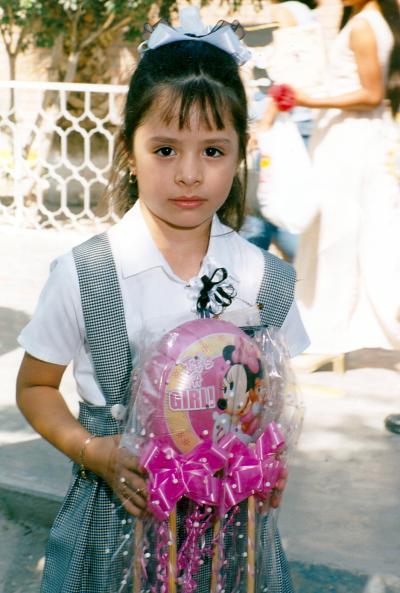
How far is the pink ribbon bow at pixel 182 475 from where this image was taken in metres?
1.52

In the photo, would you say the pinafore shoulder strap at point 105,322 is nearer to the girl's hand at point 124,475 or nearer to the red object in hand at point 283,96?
the girl's hand at point 124,475

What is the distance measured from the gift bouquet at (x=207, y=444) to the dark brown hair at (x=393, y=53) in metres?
2.99

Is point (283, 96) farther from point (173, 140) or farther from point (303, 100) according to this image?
point (173, 140)

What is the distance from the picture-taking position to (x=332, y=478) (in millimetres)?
3420

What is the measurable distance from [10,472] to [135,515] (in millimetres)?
1910

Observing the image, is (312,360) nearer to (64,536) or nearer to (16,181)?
(64,536)

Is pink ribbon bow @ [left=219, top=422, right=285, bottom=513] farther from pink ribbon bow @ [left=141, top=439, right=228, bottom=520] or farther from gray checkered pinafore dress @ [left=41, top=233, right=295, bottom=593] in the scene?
gray checkered pinafore dress @ [left=41, top=233, right=295, bottom=593]

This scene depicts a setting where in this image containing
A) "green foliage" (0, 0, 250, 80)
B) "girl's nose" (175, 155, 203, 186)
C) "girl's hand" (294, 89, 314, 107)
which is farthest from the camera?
"green foliage" (0, 0, 250, 80)

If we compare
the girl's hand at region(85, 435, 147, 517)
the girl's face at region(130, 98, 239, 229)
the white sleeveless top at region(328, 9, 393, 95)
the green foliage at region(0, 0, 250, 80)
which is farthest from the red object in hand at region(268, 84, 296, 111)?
the green foliage at region(0, 0, 250, 80)

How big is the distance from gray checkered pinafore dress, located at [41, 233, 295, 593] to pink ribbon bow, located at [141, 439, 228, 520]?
19 centimetres

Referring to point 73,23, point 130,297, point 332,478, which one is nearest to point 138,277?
point 130,297

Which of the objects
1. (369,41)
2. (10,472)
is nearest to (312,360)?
(369,41)

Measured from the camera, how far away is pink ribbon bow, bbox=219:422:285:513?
1540 millimetres

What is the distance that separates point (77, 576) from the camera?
1.79 m
